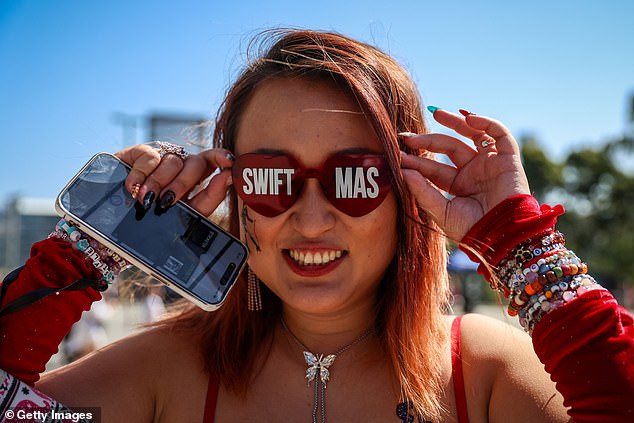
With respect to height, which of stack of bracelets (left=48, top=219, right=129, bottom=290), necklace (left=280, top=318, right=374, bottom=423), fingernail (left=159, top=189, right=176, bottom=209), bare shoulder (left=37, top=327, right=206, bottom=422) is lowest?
bare shoulder (left=37, top=327, right=206, bottom=422)

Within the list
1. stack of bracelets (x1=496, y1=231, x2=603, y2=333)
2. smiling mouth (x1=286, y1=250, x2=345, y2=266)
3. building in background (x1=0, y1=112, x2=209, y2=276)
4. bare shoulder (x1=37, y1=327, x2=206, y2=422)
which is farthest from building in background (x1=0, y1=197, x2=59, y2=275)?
stack of bracelets (x1=496, y1=231, x2=603, y2=333)

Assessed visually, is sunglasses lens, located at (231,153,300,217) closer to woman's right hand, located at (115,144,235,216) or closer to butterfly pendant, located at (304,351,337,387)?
A: woman's right hand, located at (115,144,235,216)

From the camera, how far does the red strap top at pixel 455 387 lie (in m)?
1.74

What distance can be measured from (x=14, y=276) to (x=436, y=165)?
150cm

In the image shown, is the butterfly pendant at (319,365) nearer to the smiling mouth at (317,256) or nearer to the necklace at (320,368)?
the necklace at (320,368)

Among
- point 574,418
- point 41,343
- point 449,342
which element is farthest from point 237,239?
point 574,418

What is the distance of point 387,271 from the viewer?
2035 mm

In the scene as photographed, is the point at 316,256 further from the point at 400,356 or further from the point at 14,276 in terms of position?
the point at 14,276

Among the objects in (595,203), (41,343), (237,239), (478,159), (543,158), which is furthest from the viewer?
(543,158)

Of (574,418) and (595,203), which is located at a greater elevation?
(574,418)

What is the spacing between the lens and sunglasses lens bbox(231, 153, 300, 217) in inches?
68.1

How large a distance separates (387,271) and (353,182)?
1.64ft

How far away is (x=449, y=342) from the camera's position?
6.32 ft

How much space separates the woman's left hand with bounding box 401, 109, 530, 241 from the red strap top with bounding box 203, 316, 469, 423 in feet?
1.32
